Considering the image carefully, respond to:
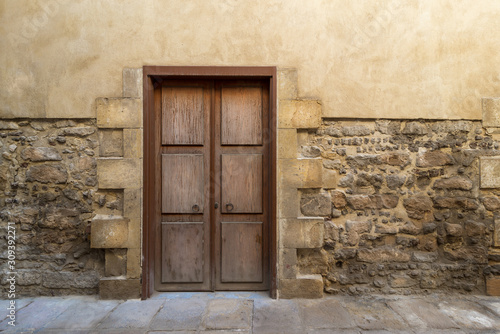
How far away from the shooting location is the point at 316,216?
10.2 feet

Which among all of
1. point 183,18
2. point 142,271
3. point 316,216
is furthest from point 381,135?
point 142,271

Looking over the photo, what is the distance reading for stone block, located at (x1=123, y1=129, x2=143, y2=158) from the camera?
120 inches

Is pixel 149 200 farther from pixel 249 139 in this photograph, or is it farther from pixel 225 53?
pixel 225 53

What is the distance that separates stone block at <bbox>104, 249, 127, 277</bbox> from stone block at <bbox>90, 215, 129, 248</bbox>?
0.27 ft

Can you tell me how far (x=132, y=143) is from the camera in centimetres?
304

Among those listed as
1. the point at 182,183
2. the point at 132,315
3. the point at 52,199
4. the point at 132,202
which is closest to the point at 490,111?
the point at 182,183

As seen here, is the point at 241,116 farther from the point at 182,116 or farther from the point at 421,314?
the point at 421,314

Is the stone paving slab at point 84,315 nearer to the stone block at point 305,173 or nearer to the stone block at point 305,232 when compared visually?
the stone block at point 305,232

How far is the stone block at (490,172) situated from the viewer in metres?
3.12

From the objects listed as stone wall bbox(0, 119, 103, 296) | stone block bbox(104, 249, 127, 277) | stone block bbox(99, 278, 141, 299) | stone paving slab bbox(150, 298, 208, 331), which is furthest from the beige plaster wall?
stone paving slab bbox(150, 298, 208, 331)

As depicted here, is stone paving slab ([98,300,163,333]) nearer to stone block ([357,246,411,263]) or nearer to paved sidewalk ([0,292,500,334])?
paved sidewalk ([0,292,500,334])

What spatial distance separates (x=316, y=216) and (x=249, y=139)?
1064 mm

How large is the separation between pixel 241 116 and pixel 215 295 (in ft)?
6.19

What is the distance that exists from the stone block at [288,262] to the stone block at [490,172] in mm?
2094
